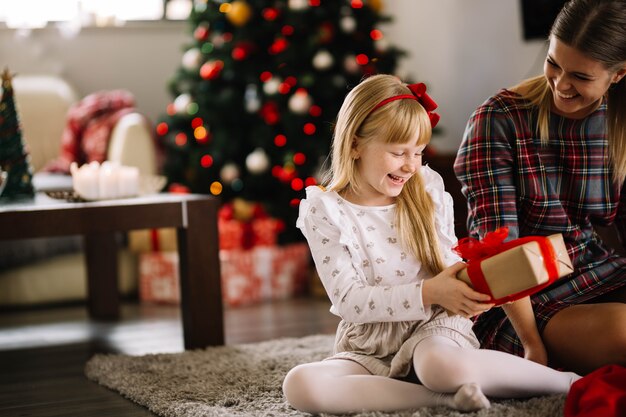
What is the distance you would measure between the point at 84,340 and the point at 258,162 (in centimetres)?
114

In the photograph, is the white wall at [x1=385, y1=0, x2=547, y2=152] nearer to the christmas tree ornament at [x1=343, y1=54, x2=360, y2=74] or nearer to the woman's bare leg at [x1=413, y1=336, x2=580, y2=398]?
the christmas tree ornament at [x1=343, y1=54, x2=360, y2=74]

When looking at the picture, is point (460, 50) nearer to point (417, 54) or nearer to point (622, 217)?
point (417, 54)

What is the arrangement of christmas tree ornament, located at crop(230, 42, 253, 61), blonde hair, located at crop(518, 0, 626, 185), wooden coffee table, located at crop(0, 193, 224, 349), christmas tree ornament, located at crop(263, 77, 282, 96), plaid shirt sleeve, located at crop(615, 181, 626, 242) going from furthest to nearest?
christmas tree ornament, located at crop(230, 42, 253, 61) < christmas tree ornament, located at crop(263, 77, 282, 96) < wooden coffee table, located at crop(0, 193, 224, 349) < plaid shirt sleeve, located at crop(615, 181, 626, 242) < blonde hair, located at crop(518, 0, 626, 185)

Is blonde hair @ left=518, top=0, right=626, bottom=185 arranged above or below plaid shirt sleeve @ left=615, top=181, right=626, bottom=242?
above

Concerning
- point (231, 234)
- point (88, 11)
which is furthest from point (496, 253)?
point (88, 11)

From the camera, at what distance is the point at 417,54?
4.08 meters

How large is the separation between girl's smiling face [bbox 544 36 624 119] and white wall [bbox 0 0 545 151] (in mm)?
1509

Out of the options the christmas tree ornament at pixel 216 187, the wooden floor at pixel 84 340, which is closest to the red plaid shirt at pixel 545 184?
the wooden floor at pixel 84 340

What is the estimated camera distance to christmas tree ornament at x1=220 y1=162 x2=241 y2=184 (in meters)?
3.63

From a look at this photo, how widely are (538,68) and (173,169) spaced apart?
159 cm

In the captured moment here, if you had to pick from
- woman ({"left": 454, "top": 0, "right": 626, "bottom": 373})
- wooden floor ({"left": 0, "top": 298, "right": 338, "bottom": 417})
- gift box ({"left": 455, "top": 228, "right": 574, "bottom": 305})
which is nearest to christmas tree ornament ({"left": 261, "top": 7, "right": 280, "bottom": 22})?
wooden floor ({"left": 0, "top": 298, "right": 338, "bottom": 417})

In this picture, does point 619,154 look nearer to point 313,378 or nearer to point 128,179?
point 313,378

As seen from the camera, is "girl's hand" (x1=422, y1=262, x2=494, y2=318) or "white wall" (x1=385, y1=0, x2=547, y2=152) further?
"white wall" (x1=385, y1=0, x2=547, y2=152)

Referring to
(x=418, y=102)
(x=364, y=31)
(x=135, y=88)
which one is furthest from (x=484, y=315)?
(x=135, y=88)
